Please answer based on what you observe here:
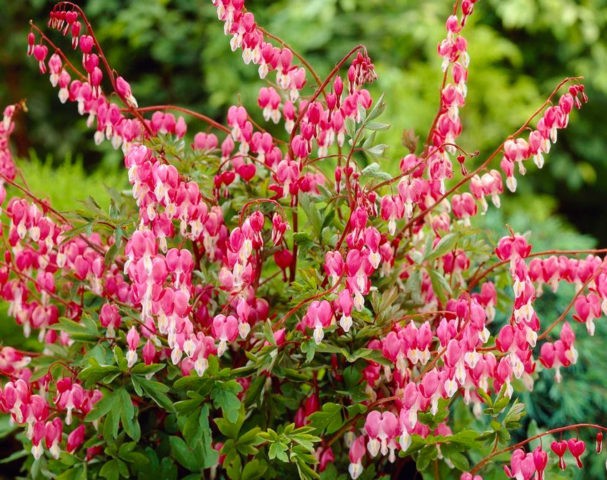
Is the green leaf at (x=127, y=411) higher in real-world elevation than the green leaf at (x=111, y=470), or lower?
higher

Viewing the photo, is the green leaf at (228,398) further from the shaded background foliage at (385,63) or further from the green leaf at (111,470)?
the shaded background foliage at (385,63)

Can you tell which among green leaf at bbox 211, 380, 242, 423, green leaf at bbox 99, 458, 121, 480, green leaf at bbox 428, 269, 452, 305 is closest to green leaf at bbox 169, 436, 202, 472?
green leaf at bbox 99, 458, 121, 480

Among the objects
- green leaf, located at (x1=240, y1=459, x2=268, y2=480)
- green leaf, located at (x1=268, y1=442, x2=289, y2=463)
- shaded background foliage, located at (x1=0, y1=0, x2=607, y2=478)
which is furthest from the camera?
shaded background foliage, located at (x1=0, y1=0, x2=607, y2=478)

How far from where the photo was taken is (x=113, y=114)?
1648 millimetres

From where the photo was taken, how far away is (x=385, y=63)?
5.29 meters

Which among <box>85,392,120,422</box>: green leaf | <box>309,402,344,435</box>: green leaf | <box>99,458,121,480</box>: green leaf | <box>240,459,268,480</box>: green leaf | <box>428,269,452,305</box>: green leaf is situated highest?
<box>428,269,452,305</box>: green leaf

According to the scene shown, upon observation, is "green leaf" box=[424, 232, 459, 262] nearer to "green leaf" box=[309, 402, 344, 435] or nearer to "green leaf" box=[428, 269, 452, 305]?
"green leaf" box=[428, 269, 452, 305]

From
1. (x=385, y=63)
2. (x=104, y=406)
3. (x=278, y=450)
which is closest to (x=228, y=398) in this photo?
(x=278, y=450)

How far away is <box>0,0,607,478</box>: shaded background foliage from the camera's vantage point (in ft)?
16.5

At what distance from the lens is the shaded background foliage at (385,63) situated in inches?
198

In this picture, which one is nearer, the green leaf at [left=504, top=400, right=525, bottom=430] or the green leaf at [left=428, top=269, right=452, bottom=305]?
the green leaf at [left=504, top=400, right=525, bottom=430]

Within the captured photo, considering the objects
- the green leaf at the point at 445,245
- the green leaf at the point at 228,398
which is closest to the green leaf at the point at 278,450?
the green leaf at the point at 228,398

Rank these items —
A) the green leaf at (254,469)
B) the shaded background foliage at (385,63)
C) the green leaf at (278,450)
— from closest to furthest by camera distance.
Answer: the green leaf at (278,450) < the green leaf at (254,469) < the shaded background foliage at (385,63)

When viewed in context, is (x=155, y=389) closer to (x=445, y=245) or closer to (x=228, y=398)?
(x=228, y=398)
